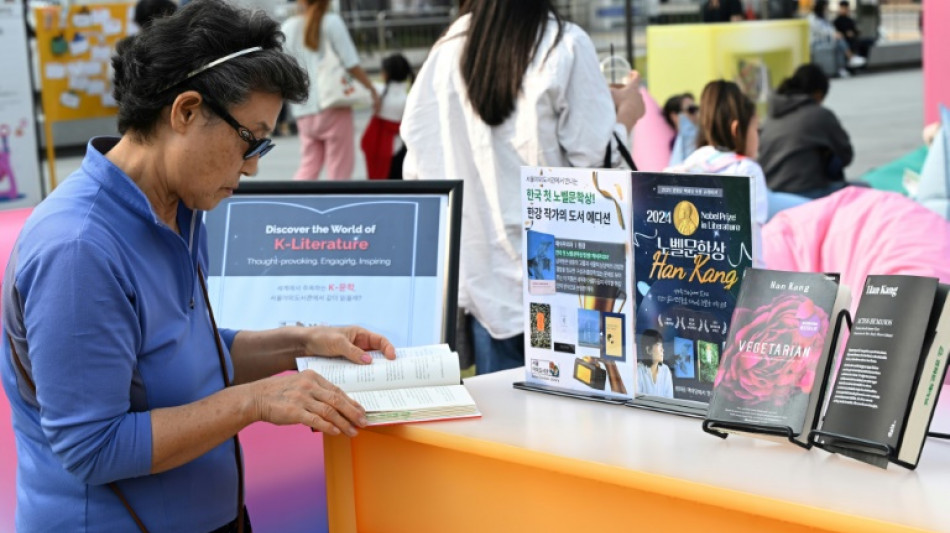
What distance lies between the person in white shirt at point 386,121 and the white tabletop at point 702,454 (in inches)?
241

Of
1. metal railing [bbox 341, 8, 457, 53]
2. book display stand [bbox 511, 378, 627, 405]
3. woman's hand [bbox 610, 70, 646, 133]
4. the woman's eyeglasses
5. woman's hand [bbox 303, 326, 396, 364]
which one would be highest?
metal railing [bbox 341, 8, 457, 53]

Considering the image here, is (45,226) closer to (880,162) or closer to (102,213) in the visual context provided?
(102,213)

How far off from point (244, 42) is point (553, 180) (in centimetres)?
65

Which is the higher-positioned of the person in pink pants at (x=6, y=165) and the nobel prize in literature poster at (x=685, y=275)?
the nobel prize in literature poster at (x=685, y=275)

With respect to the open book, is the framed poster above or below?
above

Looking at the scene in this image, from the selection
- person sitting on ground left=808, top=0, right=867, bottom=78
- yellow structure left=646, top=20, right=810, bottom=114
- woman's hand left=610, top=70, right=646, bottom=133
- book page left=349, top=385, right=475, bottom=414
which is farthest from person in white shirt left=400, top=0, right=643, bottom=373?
person sitting on ground left=808, top=0, right=867, bottom=78

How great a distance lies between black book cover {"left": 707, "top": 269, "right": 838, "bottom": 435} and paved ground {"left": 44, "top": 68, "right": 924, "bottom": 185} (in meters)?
8.65

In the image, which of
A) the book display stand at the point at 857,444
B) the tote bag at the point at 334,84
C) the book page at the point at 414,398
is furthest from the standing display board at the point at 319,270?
the tote bag at the point at 334,84

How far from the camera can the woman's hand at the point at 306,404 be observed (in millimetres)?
1963

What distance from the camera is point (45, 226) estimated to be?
1.84 m

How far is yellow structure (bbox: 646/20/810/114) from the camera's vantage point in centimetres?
969

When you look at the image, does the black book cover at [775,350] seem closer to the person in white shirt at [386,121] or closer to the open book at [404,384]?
the open book at [404,384]

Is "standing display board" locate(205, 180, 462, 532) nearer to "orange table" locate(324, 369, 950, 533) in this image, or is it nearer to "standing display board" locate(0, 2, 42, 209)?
"orange table" locate(324, 369, 950, 533)

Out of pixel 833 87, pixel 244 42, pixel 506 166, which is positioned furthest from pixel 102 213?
pixel 833 87
